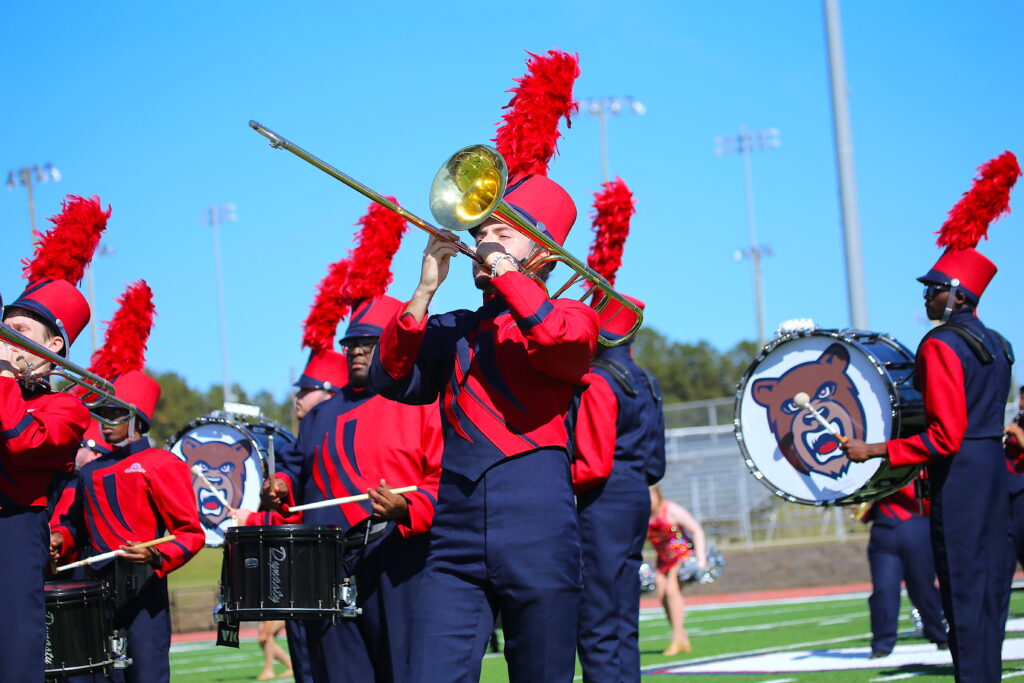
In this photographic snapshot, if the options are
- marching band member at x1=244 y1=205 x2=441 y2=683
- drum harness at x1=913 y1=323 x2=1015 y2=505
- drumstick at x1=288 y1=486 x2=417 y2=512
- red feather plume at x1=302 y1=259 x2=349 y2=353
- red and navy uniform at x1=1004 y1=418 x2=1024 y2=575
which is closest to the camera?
drumstick at x1=288 y1=486 x2=417 y2=512

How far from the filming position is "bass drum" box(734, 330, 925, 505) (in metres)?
6.66

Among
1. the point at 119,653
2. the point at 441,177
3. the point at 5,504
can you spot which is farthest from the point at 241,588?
the point at 441,177

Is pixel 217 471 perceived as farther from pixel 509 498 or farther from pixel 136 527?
pixel 509 498

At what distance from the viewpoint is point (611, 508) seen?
680 centimetres

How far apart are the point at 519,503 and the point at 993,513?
3071 mm

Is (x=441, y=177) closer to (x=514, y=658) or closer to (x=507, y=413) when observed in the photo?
(x=507, y=413)

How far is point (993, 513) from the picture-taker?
6.18m

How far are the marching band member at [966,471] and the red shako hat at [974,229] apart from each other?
270 mm

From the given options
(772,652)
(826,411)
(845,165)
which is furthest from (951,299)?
(845,165)

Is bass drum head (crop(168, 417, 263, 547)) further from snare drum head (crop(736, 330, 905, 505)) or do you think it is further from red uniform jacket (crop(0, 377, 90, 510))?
red uniform jacket (crop(0, 377, 90, 510))

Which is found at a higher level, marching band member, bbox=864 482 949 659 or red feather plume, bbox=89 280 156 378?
red feather plume, bbox=89 280 156 378

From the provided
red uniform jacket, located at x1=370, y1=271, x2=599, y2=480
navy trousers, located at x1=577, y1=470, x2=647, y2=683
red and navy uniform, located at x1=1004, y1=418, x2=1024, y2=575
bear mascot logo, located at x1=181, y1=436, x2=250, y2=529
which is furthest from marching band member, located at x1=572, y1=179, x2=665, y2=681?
bear mascot logo, located at x1=181, y1=436, x2=250, y2=529

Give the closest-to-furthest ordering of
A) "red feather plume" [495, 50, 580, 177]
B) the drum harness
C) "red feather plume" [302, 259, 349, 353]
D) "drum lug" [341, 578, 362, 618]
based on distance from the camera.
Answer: "red feather plume" [495, 50, 580, 177] < "drum lug" [341, 578, 362, 618] < the drum harness < "red feather plume" [302, 259, 349, 353]

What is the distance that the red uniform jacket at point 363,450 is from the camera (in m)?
5.98
